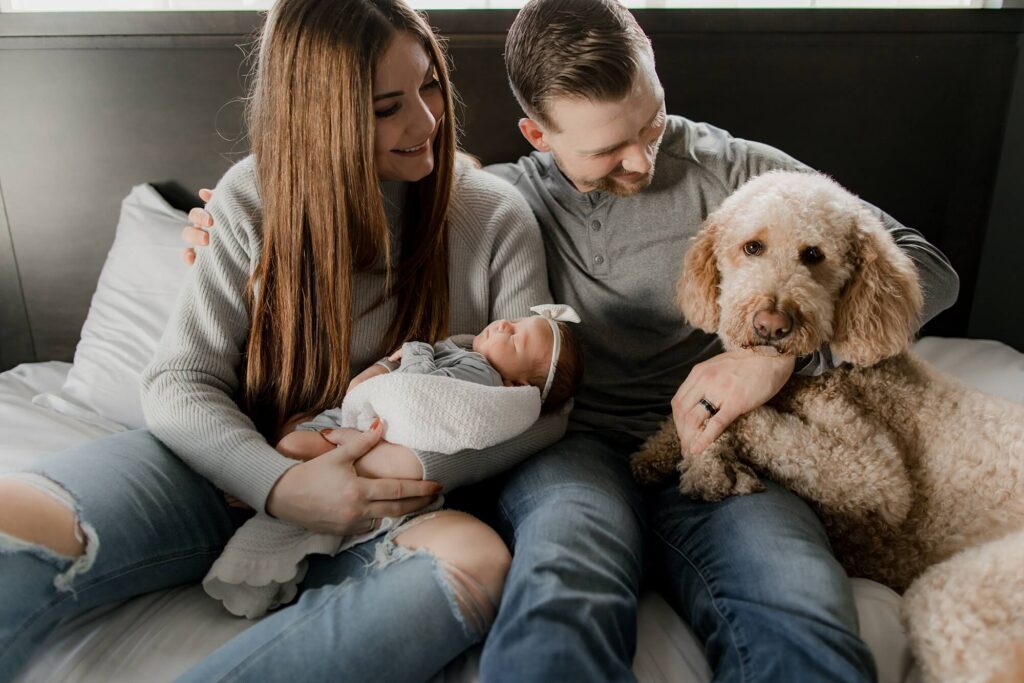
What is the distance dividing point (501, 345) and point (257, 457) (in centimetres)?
46

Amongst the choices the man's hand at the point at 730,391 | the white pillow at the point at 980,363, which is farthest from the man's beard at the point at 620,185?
the white pillow at the point at 980,363

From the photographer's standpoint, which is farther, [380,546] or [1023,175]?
[1023,175]

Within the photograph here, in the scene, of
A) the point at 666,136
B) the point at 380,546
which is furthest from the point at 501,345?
the point at 666,136

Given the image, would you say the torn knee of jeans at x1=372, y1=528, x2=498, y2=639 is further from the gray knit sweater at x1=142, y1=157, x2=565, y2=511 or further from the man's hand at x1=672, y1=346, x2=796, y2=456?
the man's hand at x1=672, y1=346, x2=796, y2=456

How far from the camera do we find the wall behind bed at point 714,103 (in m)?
1.92

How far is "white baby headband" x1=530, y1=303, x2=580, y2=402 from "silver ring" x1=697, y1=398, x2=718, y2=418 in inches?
10.6

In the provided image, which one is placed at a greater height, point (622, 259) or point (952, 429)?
point (622, 259)

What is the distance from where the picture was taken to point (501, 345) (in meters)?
1.36

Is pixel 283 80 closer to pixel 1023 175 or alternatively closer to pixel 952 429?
pixel 952 429

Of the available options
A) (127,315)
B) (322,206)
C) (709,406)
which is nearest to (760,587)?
(709,406)

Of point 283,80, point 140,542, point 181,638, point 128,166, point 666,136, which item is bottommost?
point 181,638

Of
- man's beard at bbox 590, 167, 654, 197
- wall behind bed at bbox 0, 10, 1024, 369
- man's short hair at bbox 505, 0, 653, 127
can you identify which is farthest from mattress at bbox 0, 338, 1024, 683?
wall behind bed at bbox 0, 10, 1024, 369

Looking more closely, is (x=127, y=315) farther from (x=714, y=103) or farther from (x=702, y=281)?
(x=714, y=103)

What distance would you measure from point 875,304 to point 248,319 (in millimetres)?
1075
